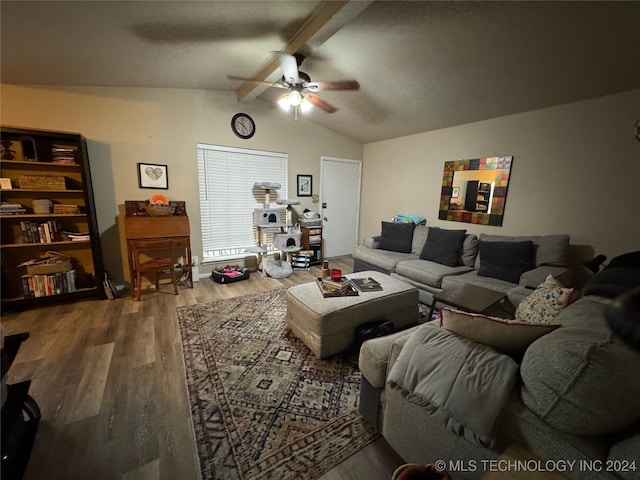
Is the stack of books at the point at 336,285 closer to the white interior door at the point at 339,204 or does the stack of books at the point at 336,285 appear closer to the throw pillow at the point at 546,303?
the throw pillow at the point at 546,303

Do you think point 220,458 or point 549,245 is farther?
point 549,245

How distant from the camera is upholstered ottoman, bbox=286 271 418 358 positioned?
199 cm

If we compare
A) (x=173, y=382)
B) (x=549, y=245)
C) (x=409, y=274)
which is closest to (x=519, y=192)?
(x=549, y=245)

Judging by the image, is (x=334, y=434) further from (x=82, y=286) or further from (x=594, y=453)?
(x=82, y=286)

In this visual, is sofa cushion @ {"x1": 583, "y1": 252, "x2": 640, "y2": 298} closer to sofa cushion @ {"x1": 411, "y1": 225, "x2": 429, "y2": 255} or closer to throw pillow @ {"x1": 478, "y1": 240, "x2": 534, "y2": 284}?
throw pillow @ {"x1": 478, "y1": 240, "x2": 534, "y2": 284}

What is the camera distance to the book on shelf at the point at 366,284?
2342 mm

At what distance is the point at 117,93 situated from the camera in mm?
3094

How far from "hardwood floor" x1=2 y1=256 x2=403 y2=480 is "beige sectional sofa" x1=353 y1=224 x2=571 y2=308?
190cm

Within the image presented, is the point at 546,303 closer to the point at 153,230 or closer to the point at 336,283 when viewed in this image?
the point at 336,283

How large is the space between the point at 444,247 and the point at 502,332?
2.46 meters

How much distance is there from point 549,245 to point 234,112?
4.32 meters

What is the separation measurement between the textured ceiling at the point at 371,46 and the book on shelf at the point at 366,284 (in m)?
2.14

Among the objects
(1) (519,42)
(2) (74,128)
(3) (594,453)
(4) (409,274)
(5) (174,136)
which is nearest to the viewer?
(3) (594,453)

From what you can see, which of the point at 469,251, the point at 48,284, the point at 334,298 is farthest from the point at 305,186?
the point at 48,284
